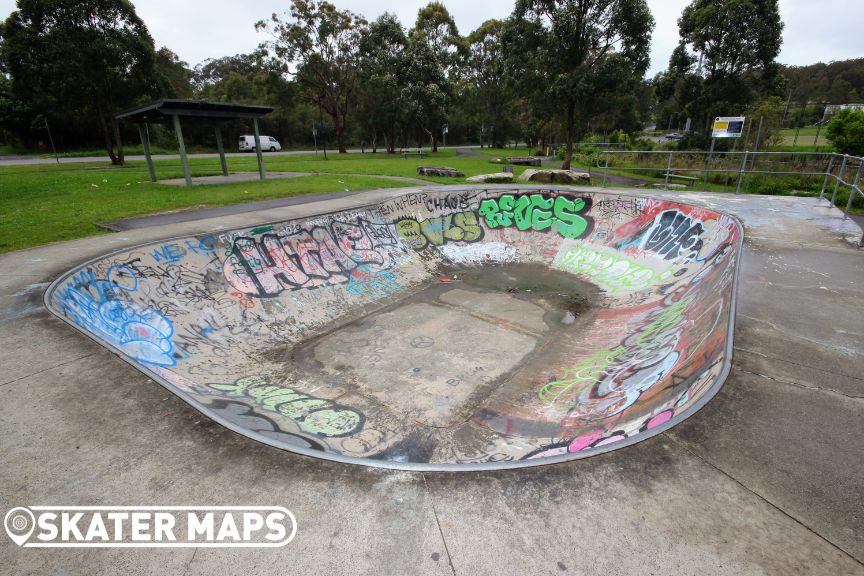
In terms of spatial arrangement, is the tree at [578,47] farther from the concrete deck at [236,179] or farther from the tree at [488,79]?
the tree at [488,79]

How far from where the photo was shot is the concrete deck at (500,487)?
2.27m

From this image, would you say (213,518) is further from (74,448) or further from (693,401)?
(693,401)

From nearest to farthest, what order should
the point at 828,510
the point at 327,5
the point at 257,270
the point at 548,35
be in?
1. the point at 828,510
2. the point at 257,270
3. the point at 548,35
4. the point at 327,5

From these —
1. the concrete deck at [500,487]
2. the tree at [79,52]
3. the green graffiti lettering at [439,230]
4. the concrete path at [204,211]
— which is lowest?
the green graffiti lettering at [439,230]

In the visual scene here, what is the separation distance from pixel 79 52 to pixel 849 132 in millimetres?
40020

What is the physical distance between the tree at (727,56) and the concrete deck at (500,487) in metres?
33.8

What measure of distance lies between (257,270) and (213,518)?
278 inches

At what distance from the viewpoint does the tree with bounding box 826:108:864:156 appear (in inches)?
829

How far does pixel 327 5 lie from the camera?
33.3 m

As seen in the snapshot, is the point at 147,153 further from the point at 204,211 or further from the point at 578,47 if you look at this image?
the point at 578,47

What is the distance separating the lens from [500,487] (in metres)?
2.75

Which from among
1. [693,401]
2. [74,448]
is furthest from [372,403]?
[693,401]

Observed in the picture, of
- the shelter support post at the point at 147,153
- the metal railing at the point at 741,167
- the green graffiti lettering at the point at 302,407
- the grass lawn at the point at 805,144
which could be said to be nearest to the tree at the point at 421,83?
the metal railing at the point at 741,167

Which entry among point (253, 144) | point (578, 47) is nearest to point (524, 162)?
point (578, 47)
